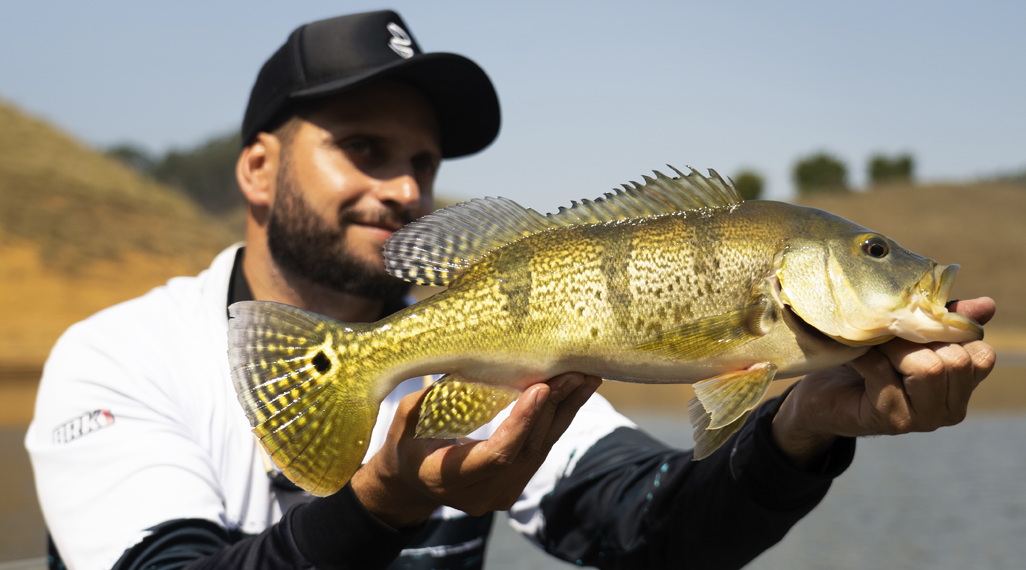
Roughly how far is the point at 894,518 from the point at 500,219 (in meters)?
8.33

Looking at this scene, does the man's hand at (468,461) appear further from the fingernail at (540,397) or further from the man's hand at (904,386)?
the man's hand at (904,386)

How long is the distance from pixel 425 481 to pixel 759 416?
1.09 meters

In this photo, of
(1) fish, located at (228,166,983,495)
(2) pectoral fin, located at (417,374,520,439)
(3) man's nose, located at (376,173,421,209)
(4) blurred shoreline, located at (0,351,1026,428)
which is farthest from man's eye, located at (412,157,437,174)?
(4) blurred shoreline, located at (0,351,1026,428)

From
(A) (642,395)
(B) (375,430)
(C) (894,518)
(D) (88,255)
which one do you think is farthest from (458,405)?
(D) (88,255)

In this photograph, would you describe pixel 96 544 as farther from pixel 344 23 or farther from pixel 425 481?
pixel 344 23

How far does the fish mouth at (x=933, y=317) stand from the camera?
5.85 feet

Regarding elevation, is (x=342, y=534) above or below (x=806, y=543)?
above

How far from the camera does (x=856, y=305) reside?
187 cm

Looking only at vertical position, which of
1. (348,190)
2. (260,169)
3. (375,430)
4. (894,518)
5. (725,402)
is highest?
(725,402)

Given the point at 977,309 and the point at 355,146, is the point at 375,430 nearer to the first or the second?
the point at 355,146

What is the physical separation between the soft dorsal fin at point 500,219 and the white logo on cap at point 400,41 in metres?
1.40

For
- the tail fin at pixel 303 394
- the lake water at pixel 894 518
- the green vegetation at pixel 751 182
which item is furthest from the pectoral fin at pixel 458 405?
the green vegetation at pixel 751 182

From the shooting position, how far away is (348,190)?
3.13 meters

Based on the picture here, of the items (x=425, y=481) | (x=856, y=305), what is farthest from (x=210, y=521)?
(x=856, y=305)
